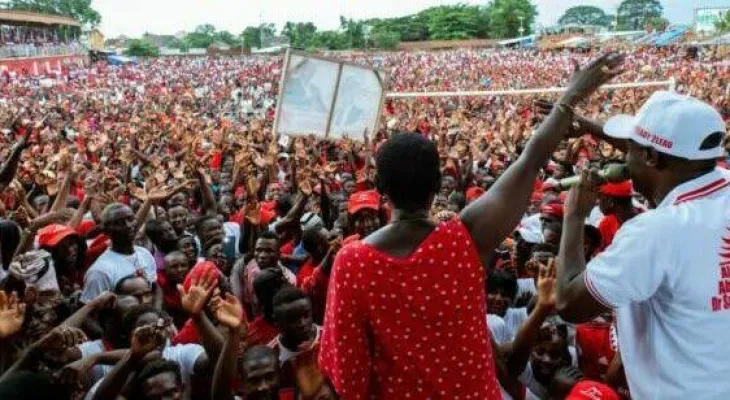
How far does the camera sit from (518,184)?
5.68 ft

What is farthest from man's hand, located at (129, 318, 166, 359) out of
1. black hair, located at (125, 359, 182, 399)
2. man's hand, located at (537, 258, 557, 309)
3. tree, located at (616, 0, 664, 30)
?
tree, located at (616, 0, 664, 30)

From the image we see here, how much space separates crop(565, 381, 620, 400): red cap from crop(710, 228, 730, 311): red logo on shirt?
89 centimetres

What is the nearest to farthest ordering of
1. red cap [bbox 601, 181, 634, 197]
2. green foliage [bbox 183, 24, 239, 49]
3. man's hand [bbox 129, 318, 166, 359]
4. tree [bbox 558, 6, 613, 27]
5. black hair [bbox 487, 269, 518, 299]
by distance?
man's hand [bbox 129, 318, 166, 359] → black hair [bbox 487, 269, 518, 299] → red cap [bbox 601, 181, 634, 197] → green foliage [bbox 183, 24, 239, 49] → tree [bbox 558, 6, 613, 27]

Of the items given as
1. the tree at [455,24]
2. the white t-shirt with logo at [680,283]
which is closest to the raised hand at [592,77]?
the white t-shirt with logo at [680,283]

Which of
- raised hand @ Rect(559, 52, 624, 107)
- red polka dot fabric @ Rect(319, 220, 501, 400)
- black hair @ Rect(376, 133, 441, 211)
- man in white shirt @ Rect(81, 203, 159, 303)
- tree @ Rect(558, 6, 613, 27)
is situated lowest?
man in white shirt @ Rect(81, 203, 159, 303)

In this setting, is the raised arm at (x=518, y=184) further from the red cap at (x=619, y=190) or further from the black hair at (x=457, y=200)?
the black hair at (x=457, y=200)

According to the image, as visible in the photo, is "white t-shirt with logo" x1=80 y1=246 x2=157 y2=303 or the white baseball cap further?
"white t-shirt with logo" x1=80 y1=246 x2=157 y2=303

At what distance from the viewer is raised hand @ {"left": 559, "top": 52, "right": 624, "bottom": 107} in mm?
1897

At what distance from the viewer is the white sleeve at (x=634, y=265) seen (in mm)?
1666

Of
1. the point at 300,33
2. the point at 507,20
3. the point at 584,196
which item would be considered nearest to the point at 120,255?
the point at 584,196

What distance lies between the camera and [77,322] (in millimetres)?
3172

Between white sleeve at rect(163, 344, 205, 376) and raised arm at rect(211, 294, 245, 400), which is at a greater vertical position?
raised arm at rect(211, 294, 245, 400)

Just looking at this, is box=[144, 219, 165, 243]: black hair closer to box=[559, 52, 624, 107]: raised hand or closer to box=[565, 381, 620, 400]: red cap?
box=[565, 381, 620, 400]: red cap

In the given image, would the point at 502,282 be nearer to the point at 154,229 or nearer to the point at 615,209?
the point at 615,209
